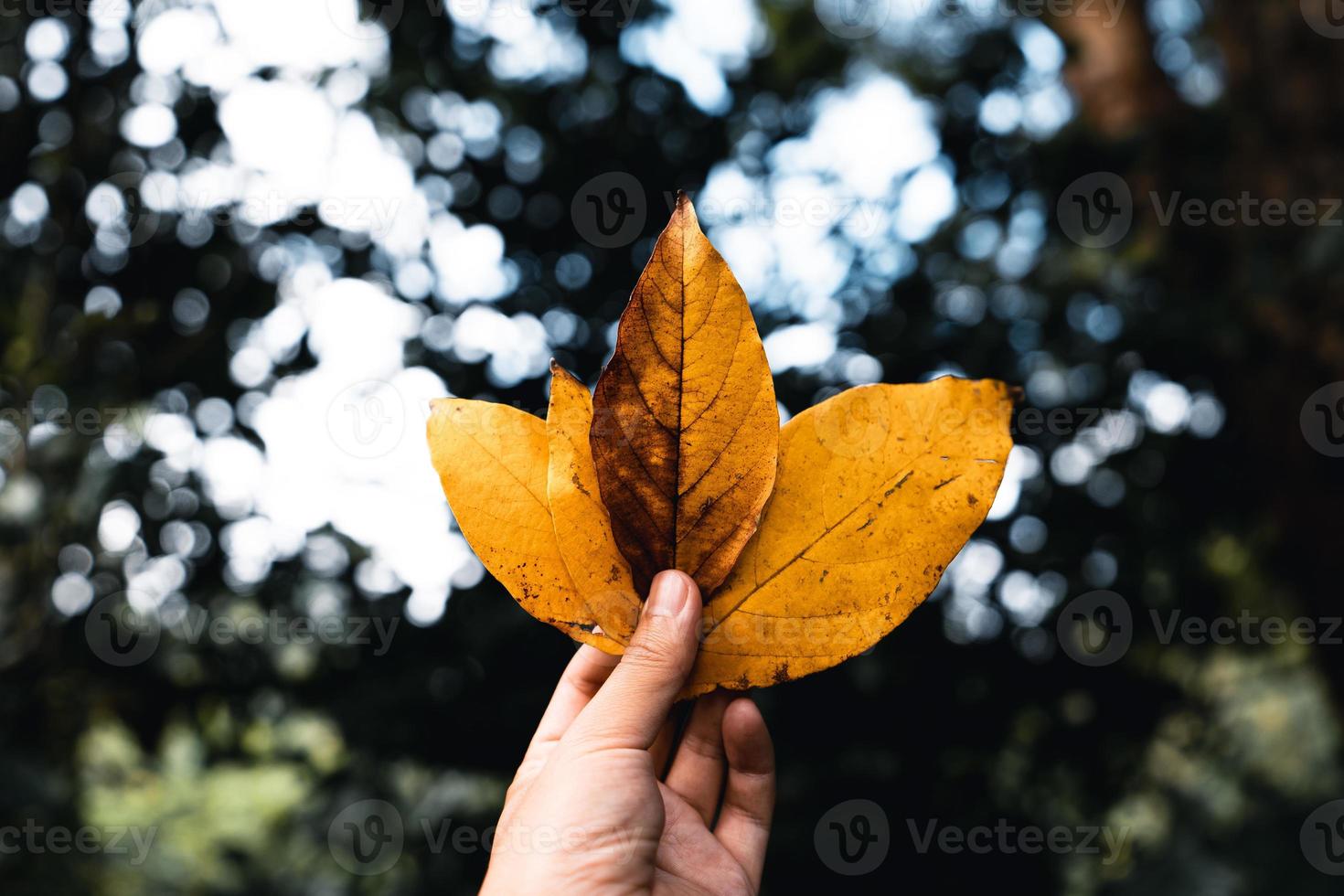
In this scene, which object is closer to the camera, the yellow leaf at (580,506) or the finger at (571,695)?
the yellow leaf at (580,506)

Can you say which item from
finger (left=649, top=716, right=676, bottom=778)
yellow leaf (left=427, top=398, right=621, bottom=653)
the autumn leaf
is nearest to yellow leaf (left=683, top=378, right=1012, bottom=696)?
the autumn leaf

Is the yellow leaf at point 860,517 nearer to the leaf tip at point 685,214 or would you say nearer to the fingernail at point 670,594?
the fingernail at point 670,594

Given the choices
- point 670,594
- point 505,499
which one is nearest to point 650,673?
point 670,594

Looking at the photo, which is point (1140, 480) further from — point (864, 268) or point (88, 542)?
point (88, 542)

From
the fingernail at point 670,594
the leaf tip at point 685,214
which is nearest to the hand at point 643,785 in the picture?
the fingernail at point 670,594

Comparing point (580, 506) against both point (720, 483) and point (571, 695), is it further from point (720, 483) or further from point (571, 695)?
point (571, 695)

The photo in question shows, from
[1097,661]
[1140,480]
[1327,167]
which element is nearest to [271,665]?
[1097,661]
